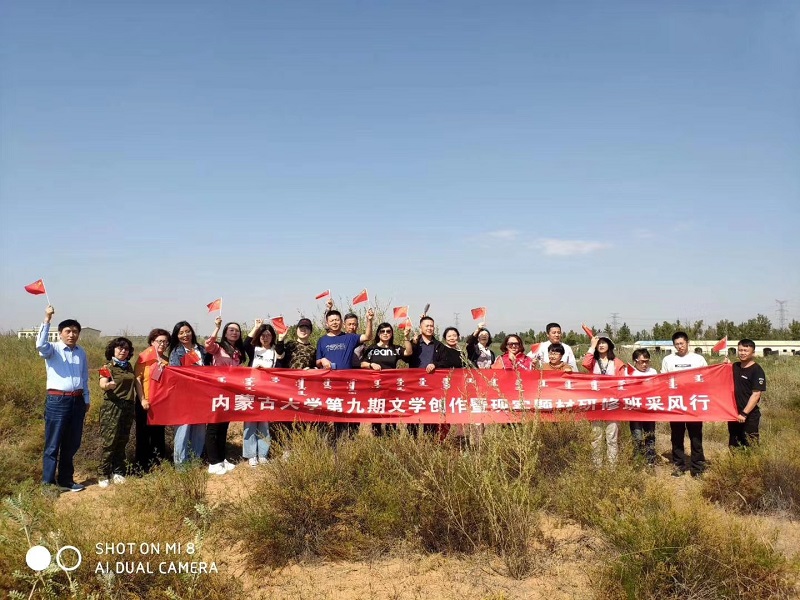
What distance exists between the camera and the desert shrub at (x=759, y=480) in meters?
5.40

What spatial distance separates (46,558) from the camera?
3543 mm

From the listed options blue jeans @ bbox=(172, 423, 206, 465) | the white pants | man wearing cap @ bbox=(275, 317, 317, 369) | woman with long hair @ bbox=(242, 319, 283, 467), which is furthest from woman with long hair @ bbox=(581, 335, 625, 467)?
blue jeans @ bbox=(172, 423, 206, 465)

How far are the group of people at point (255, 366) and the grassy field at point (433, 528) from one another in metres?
0.75

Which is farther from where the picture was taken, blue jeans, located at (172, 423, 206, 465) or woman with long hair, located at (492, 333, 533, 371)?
woman with long hair, located at (492, 333, 533, 371)

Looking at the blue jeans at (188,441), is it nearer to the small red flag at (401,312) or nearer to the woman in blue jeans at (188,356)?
the woman in blue jeans at (188,356)

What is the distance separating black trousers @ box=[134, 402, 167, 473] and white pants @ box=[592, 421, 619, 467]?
530cm

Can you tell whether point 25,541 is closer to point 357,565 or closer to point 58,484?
point 357,565

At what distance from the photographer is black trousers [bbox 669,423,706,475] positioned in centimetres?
685

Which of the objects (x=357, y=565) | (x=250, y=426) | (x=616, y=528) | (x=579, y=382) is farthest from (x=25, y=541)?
(x=579, y=382)

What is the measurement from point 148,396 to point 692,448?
23.2 feet

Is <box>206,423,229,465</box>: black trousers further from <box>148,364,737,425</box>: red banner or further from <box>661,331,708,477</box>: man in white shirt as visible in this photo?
<box>661,331,708,477</box>: man in white shirt

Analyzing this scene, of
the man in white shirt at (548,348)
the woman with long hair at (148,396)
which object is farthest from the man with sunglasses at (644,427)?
the woman with long hair at (148,396)

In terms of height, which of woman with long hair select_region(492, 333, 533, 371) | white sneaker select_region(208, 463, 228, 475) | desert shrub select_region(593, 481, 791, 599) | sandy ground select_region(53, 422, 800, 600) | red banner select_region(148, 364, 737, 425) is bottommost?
sandy ground select_region(53, 422, 800, 600)

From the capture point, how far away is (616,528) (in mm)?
3998
